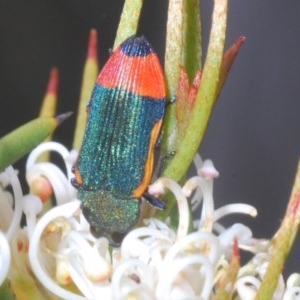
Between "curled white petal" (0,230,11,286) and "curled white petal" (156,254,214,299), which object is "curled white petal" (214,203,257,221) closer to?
"curled white petal" (156,254,214,299)

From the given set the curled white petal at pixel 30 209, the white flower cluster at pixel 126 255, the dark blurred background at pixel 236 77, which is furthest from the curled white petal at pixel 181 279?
the dark blurred background at pixel 236 77

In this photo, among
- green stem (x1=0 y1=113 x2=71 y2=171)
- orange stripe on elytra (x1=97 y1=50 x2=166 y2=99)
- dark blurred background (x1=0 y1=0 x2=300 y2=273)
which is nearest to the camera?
green stem (x1=0 y1=113 x2=71 y2=171)

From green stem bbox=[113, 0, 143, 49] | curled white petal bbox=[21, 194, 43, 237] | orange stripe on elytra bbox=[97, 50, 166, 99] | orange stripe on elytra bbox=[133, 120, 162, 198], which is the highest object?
green stem bbox=[113, 0, 143, 49]

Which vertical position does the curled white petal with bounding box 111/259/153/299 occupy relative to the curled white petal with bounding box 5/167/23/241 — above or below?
below

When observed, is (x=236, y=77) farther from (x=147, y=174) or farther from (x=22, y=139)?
(x=22, y=139)

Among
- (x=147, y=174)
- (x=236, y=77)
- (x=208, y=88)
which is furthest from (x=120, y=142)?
(x=236, y=77)

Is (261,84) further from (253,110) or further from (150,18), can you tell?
(150,18)

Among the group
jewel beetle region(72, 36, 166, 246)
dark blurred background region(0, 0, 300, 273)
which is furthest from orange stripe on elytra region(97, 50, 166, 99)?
dark blurred background region(0, 0, 300, 273)
